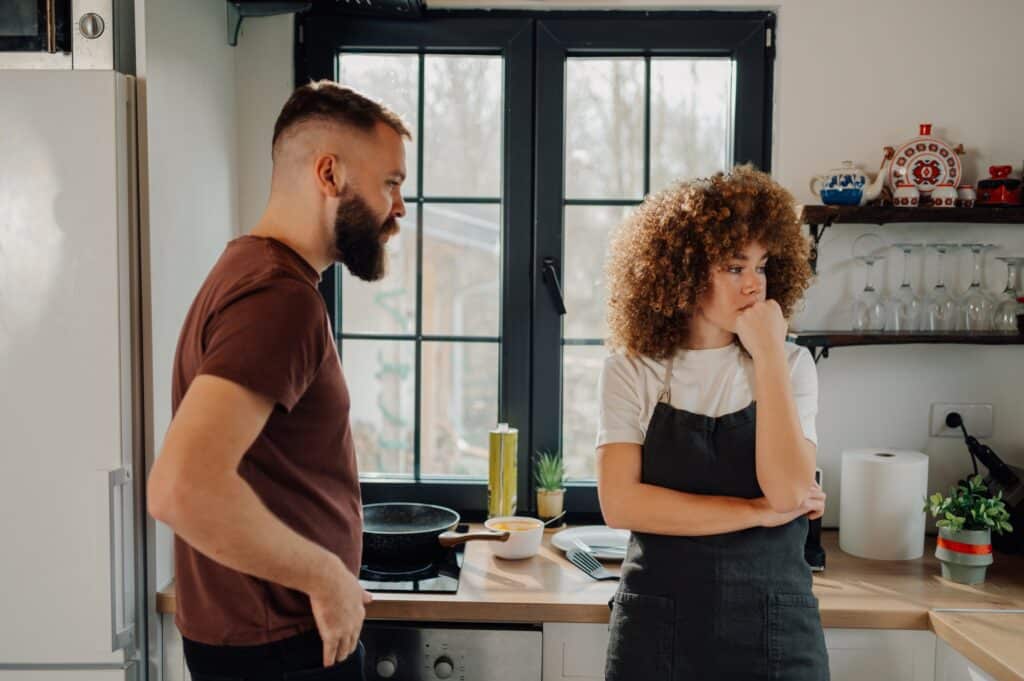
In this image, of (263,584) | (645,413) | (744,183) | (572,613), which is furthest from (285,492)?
(744,183)

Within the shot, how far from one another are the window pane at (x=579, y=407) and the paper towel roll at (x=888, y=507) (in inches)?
28.2

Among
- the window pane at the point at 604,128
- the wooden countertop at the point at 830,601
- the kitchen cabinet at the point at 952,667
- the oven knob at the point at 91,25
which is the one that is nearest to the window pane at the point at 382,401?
the wooden countertop at the point at 830,601

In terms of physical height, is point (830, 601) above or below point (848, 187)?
below

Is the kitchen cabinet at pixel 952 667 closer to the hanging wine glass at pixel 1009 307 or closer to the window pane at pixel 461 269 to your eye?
the hanging wine glass at pixel 1009 307

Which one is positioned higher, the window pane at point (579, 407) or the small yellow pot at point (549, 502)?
the window pane at point (579, 407)

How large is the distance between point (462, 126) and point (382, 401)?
82cm

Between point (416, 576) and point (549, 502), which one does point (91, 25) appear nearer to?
Answer: point (416, 576)

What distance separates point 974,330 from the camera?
2.31 meters

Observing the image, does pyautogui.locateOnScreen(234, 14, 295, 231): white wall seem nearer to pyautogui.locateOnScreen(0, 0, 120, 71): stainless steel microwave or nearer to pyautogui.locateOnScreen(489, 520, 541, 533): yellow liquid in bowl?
pyautogui.locateOnScreen(0, 0, 120, 71): stainless steel microwave

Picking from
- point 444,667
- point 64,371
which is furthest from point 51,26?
point 444,667

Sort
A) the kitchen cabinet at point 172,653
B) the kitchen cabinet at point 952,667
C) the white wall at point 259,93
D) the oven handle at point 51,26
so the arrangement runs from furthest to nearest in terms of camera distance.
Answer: the white wall at point 259,93 < the kitchen cabinet at point 172,653 < the oven handle at point 51,26 < the kitchen cabinet at point 952,667

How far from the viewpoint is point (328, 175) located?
133 cm

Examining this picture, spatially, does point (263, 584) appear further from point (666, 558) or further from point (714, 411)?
point (714, 411)

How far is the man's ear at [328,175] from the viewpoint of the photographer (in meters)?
1.32
